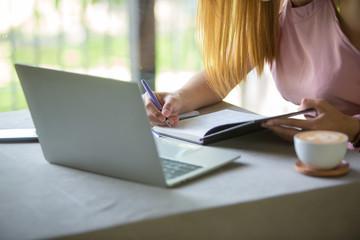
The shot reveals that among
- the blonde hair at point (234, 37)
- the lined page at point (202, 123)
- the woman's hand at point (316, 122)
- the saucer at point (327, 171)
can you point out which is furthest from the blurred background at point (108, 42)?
the saucer at point (327, 171)

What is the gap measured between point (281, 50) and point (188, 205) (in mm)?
845

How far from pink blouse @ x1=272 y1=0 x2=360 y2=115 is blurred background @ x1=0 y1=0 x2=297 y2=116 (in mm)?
1461

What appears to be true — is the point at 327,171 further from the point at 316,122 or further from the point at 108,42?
the point at 108,42

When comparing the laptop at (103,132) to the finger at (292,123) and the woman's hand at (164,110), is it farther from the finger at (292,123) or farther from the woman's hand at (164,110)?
the woman's hand at (164,110)

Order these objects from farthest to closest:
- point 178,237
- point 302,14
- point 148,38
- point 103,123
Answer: point 148,38 < point 302,14 < point 103,123 < point 178,237

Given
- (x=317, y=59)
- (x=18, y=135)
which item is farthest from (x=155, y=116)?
(x=317, y=59)

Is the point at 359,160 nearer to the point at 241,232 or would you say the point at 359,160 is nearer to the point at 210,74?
the point at 241,232

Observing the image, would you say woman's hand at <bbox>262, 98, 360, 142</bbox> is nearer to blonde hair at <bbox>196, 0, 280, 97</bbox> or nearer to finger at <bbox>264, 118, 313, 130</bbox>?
finger at <bbox>264, 118, 313, 130</bbox>

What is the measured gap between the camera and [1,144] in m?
1.06

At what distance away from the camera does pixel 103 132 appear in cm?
82

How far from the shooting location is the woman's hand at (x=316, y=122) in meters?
0.97

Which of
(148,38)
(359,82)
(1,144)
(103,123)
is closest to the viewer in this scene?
(103,123)

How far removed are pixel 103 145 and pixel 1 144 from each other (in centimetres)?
35

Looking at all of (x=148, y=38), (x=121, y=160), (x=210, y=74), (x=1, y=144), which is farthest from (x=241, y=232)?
(x=148, y=38)
